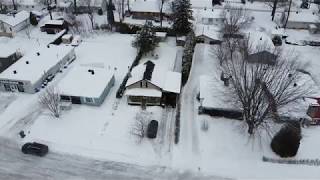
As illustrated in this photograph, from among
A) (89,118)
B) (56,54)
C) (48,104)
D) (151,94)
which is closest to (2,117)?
(48,104)

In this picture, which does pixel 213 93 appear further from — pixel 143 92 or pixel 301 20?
pixel 301 20

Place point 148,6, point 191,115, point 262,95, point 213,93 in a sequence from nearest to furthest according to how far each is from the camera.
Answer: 1. point 262,95
2. point 191,115
3. point 213,93
4. point 148,6

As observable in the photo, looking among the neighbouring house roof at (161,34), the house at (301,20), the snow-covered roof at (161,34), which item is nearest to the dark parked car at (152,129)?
the neighbouring house roof at (161,34)

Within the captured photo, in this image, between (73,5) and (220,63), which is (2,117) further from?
(73,5)

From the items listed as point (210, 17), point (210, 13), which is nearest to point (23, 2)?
point (210, 13)

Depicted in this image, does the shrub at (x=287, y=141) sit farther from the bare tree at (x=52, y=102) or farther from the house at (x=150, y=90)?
the bare tree at (x=52, y=102)

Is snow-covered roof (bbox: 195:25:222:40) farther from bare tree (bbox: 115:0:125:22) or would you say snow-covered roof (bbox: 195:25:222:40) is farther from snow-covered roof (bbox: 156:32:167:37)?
bare tree (bbox: 115:0:125:22)
